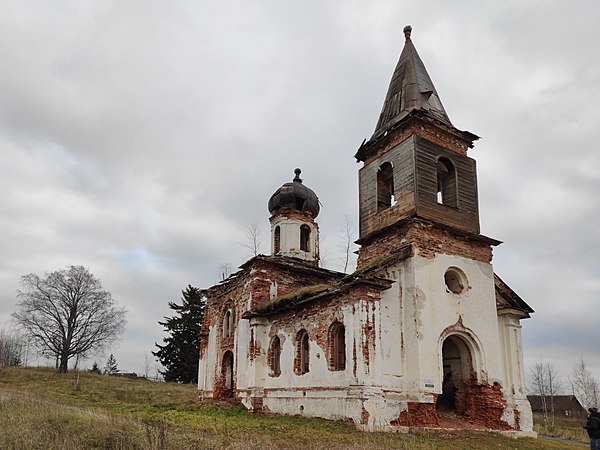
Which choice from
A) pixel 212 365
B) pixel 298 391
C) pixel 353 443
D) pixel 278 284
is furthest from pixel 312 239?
pixel 353 443

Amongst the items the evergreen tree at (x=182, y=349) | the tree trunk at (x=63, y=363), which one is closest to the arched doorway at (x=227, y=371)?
the evergreen tree at (x=182, y=349)

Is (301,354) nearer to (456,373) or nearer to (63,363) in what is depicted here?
(456,373)

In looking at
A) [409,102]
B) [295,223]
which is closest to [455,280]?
[409,102]

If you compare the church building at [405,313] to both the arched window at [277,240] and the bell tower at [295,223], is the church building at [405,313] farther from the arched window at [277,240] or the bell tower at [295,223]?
the arched window at [277,240]

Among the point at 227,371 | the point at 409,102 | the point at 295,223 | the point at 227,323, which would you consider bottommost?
the point at 227,371

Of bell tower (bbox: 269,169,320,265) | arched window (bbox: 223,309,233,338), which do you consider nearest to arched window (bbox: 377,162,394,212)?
bell tower (bbox: 269,169,320,265)

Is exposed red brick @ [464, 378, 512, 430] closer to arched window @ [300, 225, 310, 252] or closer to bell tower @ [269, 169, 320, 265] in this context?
bell tower @ [269, 169, 320, 265]

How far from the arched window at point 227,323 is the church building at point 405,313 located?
220cm

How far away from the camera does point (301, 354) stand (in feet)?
64.4

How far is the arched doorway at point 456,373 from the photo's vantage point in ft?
58.8

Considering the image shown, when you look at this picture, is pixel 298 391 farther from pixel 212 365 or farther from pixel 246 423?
pixel 212 365

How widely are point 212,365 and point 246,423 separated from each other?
10.3 meters

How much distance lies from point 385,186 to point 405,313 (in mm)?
6034

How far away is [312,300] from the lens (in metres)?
18.7
